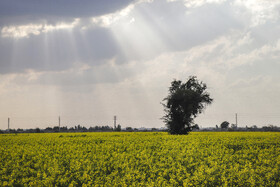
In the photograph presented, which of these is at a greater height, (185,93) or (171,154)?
(185,93)

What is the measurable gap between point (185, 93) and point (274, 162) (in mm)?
30197

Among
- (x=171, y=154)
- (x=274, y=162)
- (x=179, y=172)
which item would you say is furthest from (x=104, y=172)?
(x=274, y=162)

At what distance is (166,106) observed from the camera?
42.8m

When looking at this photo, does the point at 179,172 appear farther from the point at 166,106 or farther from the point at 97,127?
the point at 97,127

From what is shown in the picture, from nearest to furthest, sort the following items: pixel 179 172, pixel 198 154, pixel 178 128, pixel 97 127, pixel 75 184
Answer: pixel 75 184
pixel 179 172
pixel 198 154
pixel 178 128
pixel 97 127

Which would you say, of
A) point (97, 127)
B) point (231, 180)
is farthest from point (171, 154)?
point (97, 127)

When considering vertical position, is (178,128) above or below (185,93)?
below

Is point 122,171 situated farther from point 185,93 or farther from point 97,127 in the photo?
point 97,127

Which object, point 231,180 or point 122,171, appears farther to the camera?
point 122,171

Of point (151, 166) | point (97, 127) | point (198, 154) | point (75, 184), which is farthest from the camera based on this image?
point (97, 127)

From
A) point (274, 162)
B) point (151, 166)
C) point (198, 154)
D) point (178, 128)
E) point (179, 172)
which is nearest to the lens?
point (179, 172)

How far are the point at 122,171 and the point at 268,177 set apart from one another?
5622mm

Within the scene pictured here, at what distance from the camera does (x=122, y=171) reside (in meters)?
10.3

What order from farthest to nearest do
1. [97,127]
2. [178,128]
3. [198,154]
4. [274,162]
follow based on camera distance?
1. [97,127]
2. [178,128]
3. [198,154]
4. [274,162]
